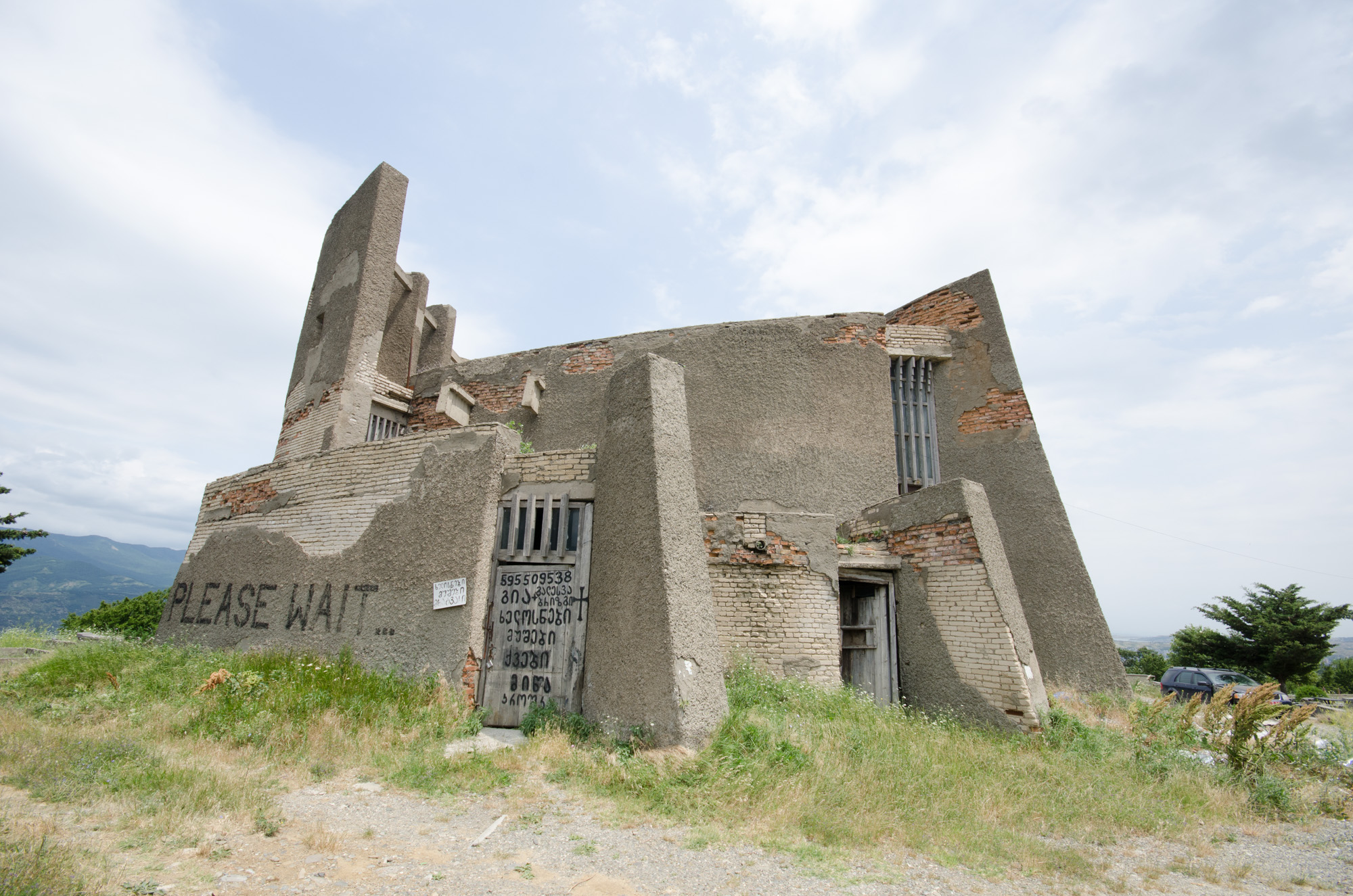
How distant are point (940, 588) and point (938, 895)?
462 centimetres

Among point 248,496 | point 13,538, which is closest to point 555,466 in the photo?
point 248,496

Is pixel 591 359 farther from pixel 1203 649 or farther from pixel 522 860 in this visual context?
pixel 1203 649

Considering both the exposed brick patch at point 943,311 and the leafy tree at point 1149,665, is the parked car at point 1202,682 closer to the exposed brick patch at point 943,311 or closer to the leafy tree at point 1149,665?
the exposed brick patch at point 943,311

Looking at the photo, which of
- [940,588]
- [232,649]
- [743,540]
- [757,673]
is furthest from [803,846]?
[232,649]

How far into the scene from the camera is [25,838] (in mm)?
3311

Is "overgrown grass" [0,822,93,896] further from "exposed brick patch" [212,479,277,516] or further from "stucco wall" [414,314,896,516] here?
"stucco wall" [414,314,896,516]

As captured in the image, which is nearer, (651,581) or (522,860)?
(522,860)

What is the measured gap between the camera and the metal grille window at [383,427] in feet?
40.9

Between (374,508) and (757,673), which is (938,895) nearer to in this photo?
(757,673)

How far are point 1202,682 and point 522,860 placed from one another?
17027mm

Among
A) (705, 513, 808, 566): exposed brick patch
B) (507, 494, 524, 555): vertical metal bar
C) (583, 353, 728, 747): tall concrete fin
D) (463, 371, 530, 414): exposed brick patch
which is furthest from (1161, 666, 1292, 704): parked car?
(463, 371, 530, 414): exposed brick patch

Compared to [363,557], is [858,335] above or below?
above

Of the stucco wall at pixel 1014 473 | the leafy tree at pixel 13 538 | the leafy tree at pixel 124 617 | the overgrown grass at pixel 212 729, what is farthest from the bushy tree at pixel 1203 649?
the leafy tree at pixel 13 538

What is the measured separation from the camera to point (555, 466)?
7.13m
